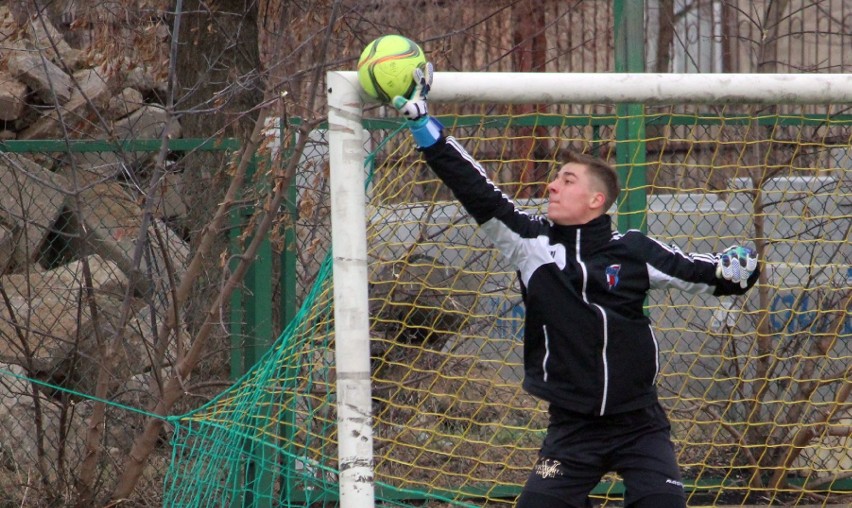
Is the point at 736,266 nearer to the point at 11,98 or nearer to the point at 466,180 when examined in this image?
the point at 466,180

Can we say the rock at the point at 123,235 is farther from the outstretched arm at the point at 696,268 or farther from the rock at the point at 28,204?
the outstretched arm at the point at 696,268

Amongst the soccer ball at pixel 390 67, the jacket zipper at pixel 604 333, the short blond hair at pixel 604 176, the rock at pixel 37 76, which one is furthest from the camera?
the rock at pixel 37 76

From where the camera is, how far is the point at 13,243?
5332 millimetres

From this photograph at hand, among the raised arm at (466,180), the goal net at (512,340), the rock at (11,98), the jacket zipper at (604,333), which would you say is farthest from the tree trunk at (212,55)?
the jacket zipper at (604,333)

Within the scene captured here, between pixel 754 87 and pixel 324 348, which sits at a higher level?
pixel 754 87

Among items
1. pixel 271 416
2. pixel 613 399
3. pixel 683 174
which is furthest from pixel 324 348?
pixel 683 174

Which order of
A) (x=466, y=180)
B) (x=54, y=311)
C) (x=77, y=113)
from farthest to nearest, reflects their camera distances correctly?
(x=77, y=113) → (x=54, y=311) → (x=466, y=180)

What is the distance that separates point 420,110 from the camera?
345cm

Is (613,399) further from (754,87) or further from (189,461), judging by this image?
(189,461)

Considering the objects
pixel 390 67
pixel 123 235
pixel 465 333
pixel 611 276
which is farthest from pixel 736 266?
pixel 123 235

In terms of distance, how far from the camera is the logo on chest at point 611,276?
3781 millimetres

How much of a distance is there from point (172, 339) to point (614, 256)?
248 centimetres

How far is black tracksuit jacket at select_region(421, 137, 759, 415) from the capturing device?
12.1ft

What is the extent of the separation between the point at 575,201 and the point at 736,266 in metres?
0.61
